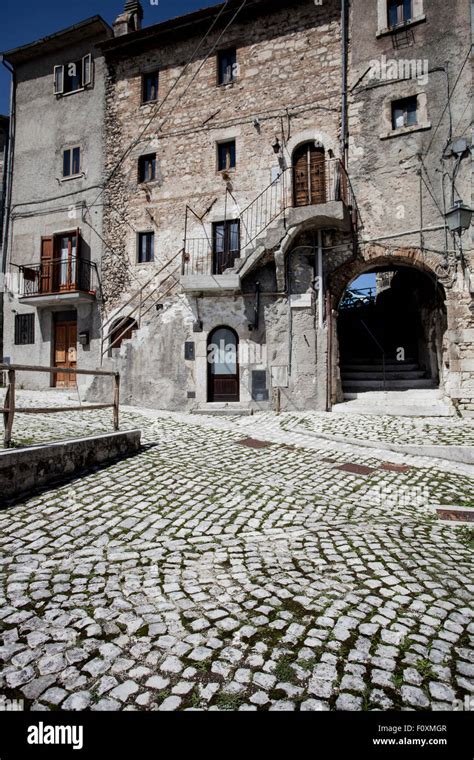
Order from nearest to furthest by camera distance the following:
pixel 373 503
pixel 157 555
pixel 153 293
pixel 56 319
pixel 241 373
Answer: pixel 157 555 < pixel 373 503 < pixel 241 373 < pixel 153 293 < pixel 56 319

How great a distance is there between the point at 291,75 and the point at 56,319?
1335cm

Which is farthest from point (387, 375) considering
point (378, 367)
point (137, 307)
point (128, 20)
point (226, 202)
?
point (128, 20)

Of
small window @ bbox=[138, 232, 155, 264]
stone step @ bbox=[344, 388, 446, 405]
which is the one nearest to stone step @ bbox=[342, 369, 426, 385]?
stone step @ bbox=[344, 388, 446, 405]

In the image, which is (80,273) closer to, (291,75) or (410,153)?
(291,75)

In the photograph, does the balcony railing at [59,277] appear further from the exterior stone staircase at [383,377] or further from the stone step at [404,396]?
the stone step at [404,396]

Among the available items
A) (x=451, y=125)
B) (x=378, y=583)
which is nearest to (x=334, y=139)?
(x=451, y=125)

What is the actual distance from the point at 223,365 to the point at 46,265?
381 inches

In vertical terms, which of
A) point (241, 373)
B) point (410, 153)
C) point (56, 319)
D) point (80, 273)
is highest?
point (410, 153)

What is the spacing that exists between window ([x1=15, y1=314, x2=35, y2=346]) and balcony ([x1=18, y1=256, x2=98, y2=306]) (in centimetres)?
92

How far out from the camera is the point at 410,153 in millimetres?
12406

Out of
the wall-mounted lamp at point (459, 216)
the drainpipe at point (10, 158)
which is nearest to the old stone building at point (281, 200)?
the wall-mounted lamp at point (459, 216)

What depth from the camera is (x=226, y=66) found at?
15.4 m

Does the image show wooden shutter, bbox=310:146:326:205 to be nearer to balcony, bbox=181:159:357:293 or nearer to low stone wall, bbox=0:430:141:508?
balcony, bbox=181:159:357:293
